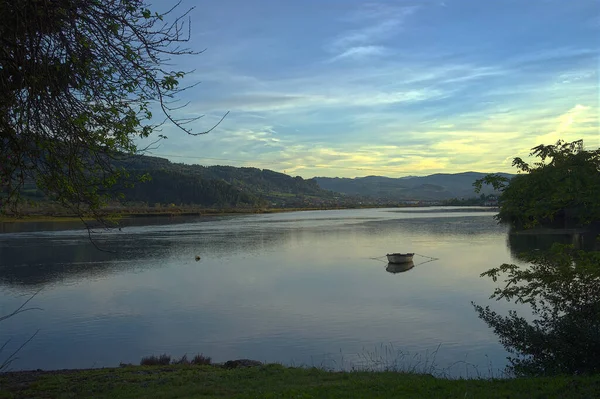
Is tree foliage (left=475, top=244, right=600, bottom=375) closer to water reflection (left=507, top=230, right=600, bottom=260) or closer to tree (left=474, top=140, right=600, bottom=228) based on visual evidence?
tree (left=474, top=140, right=600, bottom=228)

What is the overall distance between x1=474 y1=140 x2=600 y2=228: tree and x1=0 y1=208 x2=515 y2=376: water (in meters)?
4.82

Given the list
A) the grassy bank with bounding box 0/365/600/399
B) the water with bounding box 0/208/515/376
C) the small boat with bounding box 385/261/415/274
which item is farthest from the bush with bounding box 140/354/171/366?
the small boat with bounding box 385/261/415/274

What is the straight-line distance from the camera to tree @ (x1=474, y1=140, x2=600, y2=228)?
9.60m

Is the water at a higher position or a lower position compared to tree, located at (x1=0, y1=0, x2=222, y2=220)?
lower

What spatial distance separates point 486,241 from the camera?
53.0 metres

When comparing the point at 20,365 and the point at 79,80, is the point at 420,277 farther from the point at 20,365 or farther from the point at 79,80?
the point at 79,80

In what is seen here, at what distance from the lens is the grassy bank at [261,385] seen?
7707 millimetres

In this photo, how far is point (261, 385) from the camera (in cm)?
946

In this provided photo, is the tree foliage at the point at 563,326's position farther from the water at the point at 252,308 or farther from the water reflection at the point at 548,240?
the water reflection at the point at 548,240

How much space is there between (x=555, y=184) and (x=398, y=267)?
25851 millimetres

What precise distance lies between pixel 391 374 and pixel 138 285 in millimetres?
21359

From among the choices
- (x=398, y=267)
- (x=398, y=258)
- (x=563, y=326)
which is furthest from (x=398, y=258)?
(x=563, y=326)

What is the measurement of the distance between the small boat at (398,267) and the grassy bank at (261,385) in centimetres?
2350

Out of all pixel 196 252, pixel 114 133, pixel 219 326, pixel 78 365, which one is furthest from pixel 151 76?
pixel 196 252
